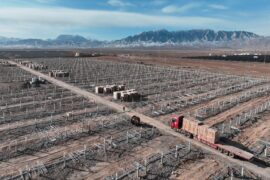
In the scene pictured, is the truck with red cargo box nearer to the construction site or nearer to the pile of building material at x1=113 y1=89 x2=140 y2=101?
the construction site

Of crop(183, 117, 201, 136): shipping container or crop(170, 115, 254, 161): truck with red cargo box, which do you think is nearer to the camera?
crop(170, 115, 254, 161): truck with red cargo box

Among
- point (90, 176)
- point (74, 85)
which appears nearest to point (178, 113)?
point (90, 176)

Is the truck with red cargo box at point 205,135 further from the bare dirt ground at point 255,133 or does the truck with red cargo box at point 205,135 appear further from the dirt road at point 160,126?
the bare dirt ground at point 255,133

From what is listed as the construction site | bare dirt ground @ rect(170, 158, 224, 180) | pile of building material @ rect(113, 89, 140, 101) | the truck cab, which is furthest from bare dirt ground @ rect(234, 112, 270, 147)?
pile of building material @ rect(113, 89, 140, 101)

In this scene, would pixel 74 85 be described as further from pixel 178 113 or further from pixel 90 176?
pixel 90 176

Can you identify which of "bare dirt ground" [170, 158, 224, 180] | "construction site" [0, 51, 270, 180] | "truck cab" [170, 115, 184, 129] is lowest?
"bare dirt ground" [170, 158, 224, 180]

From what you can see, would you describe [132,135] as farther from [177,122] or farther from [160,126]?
[177,122]
